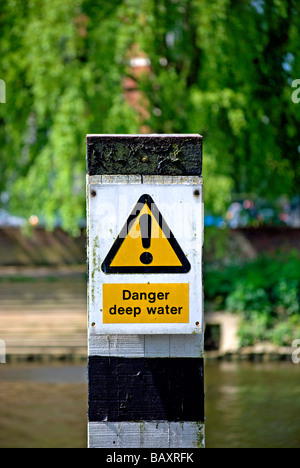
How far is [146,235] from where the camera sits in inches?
91.8

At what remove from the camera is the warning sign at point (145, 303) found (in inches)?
91.4

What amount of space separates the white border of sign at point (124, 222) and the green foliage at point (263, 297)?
1237cm

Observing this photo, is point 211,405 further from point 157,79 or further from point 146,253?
point 146,253

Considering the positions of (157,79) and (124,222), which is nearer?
(124,222)

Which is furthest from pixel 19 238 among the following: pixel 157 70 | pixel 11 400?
pixel 11 400

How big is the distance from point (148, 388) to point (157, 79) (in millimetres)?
13152

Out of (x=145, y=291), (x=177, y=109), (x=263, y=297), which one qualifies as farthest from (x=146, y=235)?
(x=263, y=297)

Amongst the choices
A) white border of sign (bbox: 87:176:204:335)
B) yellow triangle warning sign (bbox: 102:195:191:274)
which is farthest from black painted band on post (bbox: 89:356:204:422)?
yellow triangle warning sign (bbox: 102:195:191:274)

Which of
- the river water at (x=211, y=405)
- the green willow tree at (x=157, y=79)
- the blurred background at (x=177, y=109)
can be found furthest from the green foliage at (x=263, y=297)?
the green willow tree at (x=157, y=79)

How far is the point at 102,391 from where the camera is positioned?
2.38m

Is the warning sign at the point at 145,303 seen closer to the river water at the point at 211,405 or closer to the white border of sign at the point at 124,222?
the white border of sign at the point at 124,222

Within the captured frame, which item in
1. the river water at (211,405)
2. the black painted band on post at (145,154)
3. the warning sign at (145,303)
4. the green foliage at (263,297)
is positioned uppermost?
the black painted band on post at (145,154)

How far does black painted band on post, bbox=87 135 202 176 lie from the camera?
2377 mm

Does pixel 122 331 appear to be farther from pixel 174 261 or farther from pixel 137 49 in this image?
pixel 137 49
